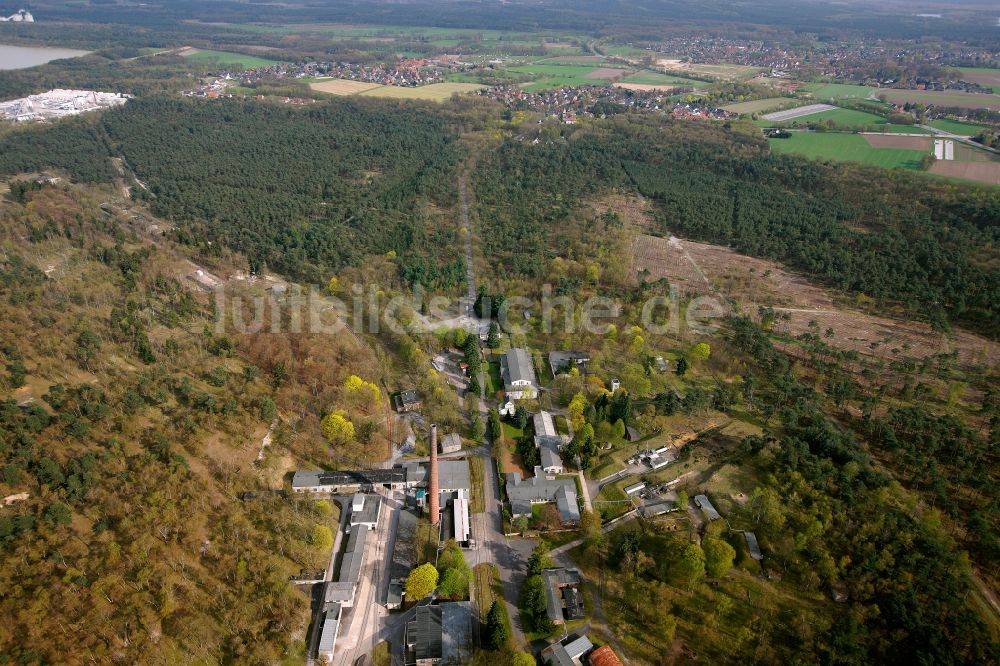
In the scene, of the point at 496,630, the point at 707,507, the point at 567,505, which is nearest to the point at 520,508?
the point at 567,505

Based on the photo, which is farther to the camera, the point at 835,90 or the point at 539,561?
the point at 835,90

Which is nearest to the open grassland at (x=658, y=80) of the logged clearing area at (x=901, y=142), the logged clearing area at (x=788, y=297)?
the logged clearing area at (x=901, y=142)

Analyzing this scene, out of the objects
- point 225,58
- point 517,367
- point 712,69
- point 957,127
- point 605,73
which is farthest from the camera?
point 712,69

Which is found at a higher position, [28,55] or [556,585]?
[28,55]

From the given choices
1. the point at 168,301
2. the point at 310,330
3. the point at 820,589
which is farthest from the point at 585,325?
the point at 168,301

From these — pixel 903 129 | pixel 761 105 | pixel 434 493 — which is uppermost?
pixel 761 105

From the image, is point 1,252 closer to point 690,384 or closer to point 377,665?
point 377,665

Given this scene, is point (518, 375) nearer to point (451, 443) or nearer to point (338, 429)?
point (451, 443)

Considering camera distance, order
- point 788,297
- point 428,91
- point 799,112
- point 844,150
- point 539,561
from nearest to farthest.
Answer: point 539,561
point 788,297
point 844,150
point 799,112
point 428,91
